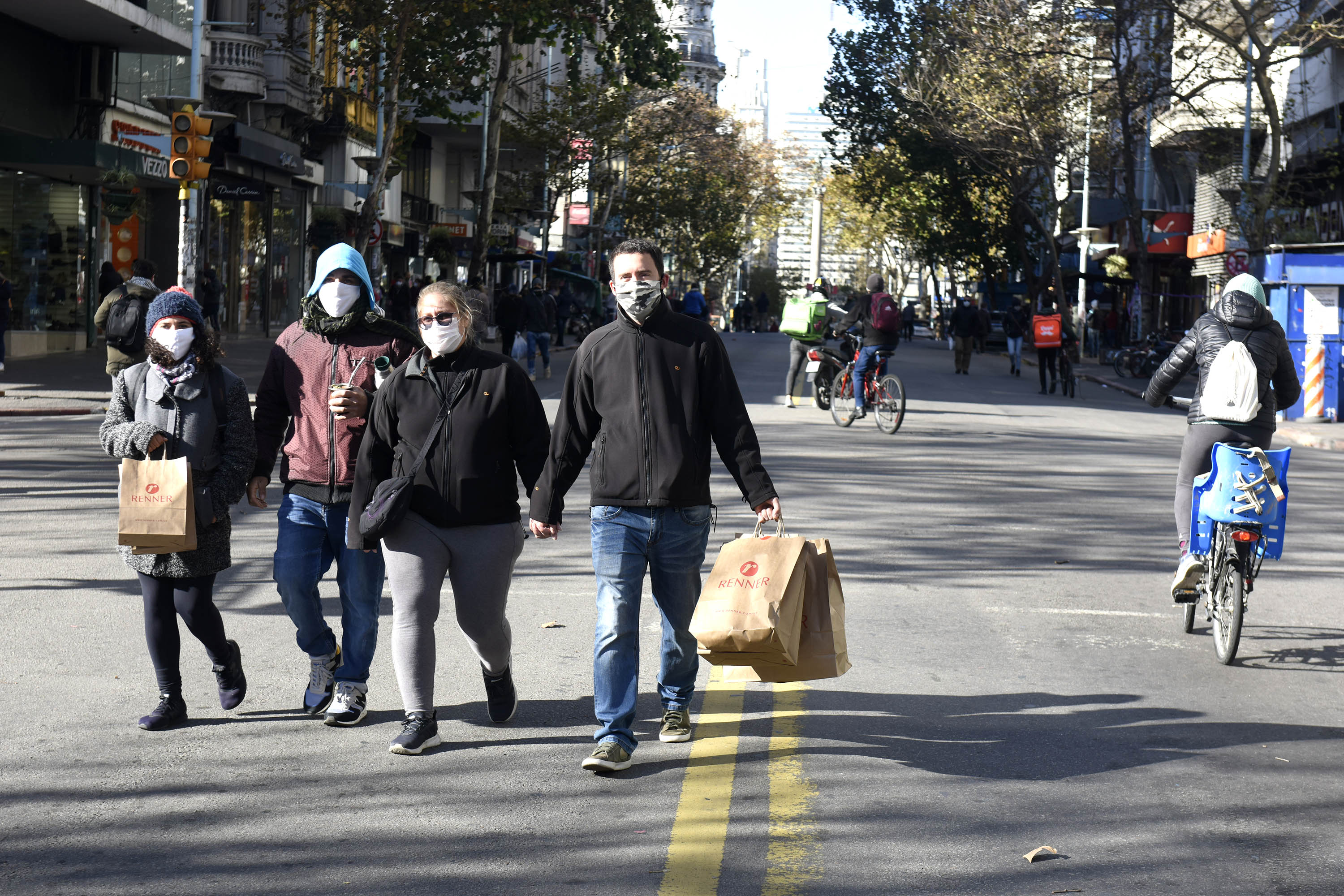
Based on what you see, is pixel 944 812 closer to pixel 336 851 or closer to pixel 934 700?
pixel 934 700

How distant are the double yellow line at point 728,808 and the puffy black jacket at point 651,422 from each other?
0.93 m

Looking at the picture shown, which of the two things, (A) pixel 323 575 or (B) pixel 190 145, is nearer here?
(A) pixel 323 575

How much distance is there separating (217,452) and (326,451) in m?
0.42

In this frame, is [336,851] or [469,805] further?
[469,805]

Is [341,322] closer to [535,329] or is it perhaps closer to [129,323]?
[129,323]

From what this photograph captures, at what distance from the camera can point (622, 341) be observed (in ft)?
17.4

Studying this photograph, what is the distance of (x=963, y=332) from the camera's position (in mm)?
33906

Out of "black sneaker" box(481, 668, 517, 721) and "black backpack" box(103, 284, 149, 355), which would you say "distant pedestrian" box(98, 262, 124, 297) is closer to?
"black backpack" box(103, 284, 149, 355)

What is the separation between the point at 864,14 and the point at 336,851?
5045 cm

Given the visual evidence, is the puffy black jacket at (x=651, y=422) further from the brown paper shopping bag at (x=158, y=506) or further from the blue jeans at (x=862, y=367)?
the blue jeans at (x=862, y=367)

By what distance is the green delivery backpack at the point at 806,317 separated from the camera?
21062mm

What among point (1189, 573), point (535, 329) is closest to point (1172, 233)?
point (535, 329)

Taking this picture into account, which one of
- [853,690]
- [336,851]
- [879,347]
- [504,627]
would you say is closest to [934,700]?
[853,690]

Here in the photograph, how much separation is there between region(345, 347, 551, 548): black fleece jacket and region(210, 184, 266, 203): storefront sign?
27.1m
